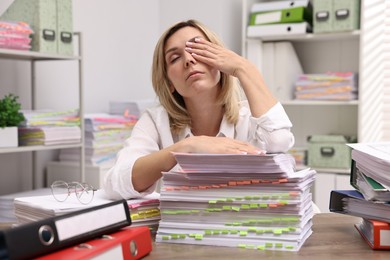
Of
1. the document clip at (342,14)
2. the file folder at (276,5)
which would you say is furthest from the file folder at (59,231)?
the file folder at (276,5)

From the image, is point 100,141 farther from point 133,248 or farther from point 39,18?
point 133,248

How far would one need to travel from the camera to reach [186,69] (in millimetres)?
1573

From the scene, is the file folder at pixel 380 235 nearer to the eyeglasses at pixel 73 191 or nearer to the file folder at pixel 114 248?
the file folder at pixel 114 248

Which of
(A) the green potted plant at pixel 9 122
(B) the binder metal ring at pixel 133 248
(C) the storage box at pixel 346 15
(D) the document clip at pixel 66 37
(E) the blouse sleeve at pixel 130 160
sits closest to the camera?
(B) the binder metal ring at pixel 133 248

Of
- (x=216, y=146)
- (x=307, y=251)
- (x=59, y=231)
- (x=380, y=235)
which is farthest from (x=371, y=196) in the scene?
(x=59, y=231)

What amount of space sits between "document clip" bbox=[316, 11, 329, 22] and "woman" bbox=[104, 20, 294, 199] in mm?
1585

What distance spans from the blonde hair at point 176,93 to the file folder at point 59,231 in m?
0.85

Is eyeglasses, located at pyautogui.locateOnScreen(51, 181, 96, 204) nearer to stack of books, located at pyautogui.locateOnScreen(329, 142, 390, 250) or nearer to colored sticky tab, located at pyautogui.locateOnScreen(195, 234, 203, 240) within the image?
colored sticky tab, located at pyautogui.locateOnScreen(195, 234, 203, 240)


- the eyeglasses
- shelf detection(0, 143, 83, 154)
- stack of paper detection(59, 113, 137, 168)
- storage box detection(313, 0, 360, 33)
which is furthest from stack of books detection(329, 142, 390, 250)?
storage box detection(313, 0, 360, 33)

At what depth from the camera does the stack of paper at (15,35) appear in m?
2.40

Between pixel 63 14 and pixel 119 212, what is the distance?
208 centimetres

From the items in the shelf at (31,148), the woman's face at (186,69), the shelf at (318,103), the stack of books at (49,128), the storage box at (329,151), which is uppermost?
the woman's face at (186,69)

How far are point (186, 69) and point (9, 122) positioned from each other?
3.98 feet

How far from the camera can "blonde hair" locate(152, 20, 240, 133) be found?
171 centimetres
